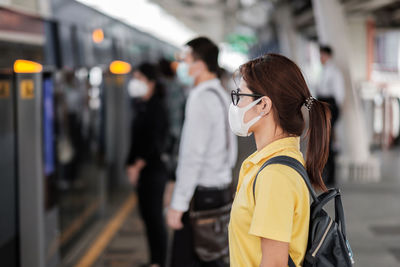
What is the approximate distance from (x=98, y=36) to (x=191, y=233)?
4.63m

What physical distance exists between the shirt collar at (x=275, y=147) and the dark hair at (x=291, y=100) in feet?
0.09

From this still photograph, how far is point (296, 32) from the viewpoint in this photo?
19.9 meters

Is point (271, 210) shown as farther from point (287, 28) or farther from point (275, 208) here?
point (287, 28)

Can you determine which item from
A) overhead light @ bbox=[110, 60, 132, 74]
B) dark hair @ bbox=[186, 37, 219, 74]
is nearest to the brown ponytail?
dark hair @ bbox=[186, 37, 219, 74]

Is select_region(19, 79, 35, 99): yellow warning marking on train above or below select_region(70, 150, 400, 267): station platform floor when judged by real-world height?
above

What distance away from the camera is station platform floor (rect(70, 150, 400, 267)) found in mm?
4578

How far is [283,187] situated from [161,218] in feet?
8.28

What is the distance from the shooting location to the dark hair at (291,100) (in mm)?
1565

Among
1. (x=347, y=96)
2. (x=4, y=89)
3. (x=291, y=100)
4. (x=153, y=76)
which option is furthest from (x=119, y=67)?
(x=291, y=100)

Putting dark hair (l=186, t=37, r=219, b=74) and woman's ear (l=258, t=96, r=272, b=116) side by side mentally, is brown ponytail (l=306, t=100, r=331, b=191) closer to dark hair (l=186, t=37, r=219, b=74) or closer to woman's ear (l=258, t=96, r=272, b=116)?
woman's ear (l=258, t=96, r=272, b=116)

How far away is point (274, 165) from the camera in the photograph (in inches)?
58.2

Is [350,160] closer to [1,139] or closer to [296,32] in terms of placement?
[1,139]

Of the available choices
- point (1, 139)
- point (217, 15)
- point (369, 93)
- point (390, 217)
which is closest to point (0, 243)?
point (1, 139)

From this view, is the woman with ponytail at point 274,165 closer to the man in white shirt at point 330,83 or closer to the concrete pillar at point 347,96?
the man in white shirt at point 330,83
